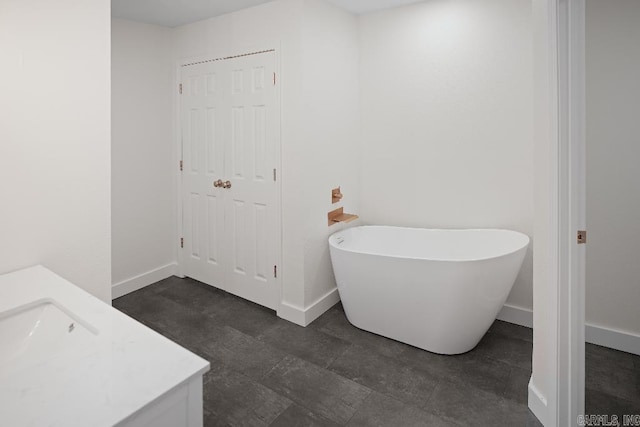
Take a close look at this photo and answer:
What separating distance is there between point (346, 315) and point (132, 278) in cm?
202

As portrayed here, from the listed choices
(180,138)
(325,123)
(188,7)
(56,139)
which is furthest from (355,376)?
(188,7)

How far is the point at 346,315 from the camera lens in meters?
2.94

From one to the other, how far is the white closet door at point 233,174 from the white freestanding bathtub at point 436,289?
0.74 meters

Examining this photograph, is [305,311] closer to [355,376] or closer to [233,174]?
[355,376]

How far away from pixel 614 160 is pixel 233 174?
2.72m

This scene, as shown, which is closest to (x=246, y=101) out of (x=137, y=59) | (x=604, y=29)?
(x=137, y=59)

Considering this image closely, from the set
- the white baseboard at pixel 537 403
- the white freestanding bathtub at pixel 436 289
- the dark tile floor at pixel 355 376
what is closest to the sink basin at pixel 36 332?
the dark tile floor at pixel 355 376

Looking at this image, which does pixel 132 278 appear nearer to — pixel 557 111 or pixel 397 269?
pixel 397 269

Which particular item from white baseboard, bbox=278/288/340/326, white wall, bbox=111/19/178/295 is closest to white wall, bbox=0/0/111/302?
white baseboard, bbox=278/288/340/326

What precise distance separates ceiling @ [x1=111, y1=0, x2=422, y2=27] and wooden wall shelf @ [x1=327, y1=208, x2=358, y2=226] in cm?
164

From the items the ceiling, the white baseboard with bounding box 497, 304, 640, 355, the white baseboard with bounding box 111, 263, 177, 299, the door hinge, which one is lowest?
the white baseboard with bounding box 497, 304, 640, 355

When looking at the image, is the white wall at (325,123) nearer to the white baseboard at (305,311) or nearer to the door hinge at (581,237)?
the white baseboard at (305,311)

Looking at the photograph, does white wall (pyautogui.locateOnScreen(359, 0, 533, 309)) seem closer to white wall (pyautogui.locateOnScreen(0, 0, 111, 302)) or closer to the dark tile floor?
the dark tile floor

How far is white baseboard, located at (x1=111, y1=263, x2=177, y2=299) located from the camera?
3.39m
